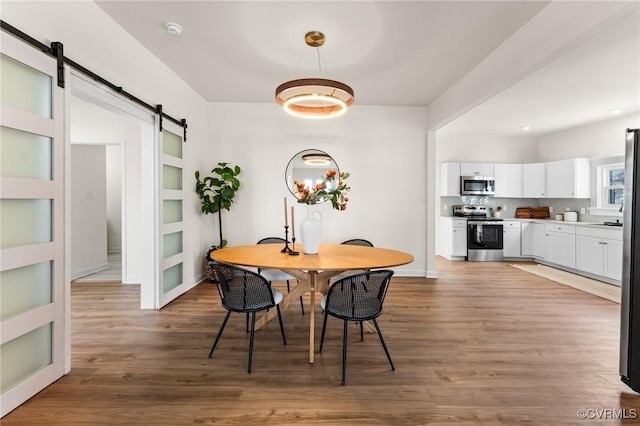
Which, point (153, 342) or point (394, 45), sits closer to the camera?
point (153, 342)

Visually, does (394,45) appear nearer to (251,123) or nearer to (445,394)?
(251,123)

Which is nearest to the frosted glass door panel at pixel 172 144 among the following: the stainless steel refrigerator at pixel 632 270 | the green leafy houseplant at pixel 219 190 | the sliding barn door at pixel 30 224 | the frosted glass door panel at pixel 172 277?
the green leafy houseplant at pixel 219 190

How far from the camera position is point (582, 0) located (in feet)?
6.68

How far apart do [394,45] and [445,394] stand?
9.66 ft

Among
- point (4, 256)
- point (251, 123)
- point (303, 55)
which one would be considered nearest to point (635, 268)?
point (303, 55)

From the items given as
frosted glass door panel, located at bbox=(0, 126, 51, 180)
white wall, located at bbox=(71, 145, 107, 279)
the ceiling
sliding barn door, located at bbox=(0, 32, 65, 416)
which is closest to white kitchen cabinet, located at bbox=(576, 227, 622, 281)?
the ceiling

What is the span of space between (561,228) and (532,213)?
1247 millimetres

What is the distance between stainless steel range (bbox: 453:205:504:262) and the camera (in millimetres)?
6195

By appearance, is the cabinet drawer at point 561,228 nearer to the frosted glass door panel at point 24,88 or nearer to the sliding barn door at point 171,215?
the sliding barn door at point 171,215

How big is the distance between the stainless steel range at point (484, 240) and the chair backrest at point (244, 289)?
526 centimetres

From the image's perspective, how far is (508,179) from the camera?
6.59 m

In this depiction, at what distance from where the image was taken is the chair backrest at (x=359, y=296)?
6.68 feet

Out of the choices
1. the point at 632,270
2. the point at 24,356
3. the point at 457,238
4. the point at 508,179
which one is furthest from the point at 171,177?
the point at 508,179

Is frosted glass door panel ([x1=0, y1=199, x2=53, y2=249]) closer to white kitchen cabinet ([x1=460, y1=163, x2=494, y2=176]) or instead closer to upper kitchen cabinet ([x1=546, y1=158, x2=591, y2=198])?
white kitchen cabinet ([x1=460, y1=163, x2=494, y2=176])
